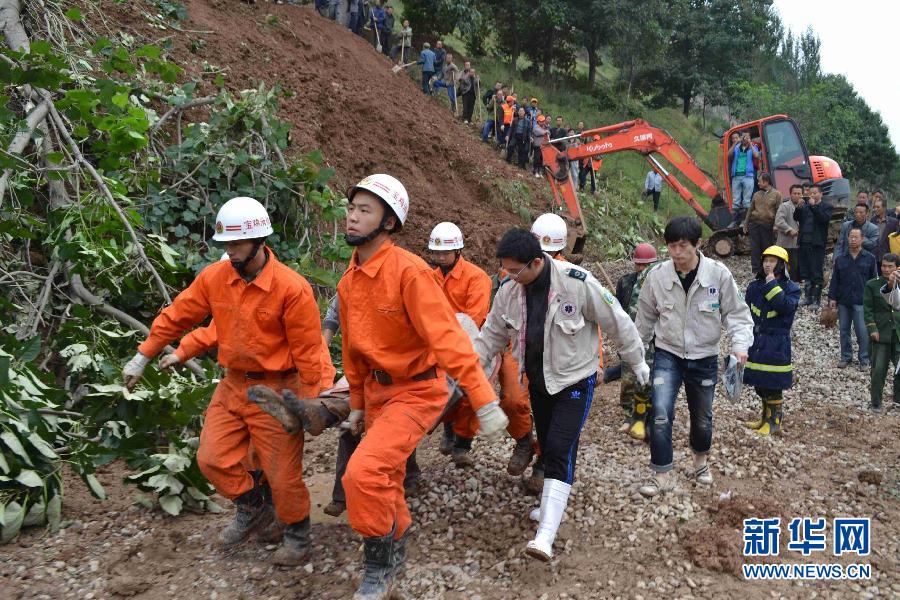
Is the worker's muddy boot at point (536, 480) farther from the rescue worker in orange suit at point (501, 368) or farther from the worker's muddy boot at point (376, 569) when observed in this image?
the worker's muddy boot at point (376, 569)

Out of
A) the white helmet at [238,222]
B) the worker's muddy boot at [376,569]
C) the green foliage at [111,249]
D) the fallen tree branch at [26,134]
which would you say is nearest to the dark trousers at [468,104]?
the green foliage at [111,249]

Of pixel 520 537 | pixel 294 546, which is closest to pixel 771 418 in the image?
pixel 520 537

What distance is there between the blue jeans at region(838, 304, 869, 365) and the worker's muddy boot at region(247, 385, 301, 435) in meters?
7.64

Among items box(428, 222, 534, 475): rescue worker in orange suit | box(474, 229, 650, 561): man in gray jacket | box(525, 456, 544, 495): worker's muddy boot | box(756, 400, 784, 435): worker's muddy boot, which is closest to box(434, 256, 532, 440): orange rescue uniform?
box(428, 222, 534, 475): rescue worker in orange suit

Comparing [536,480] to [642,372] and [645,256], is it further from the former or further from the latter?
[645,256]

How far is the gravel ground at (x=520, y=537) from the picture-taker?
3.95m

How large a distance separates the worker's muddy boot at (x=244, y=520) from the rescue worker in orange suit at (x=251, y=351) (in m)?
0.01

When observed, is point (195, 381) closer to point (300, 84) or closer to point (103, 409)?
point (103, 409)

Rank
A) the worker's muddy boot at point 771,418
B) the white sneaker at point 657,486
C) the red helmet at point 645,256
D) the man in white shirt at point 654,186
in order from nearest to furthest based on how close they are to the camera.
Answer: the white sneaker at point 657,486
the red helmet at point 645,256
the worker's muddy boot at point 771,418
the man in white shirt at point 654,186

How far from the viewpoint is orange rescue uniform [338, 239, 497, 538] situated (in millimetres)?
3520

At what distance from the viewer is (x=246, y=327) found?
3.99 metres

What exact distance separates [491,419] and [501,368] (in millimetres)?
2080

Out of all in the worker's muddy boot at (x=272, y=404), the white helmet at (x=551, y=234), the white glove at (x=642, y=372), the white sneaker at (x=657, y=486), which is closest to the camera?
the worker's muddy boot at (x=272, y=404)

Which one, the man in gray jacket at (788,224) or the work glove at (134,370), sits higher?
the man in gray jacket at (788,224)
